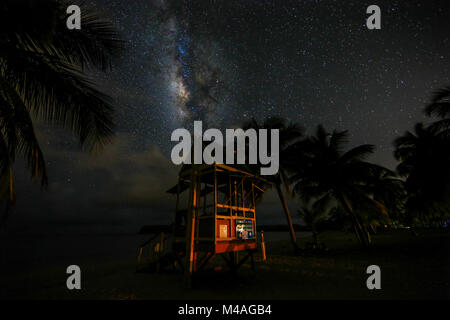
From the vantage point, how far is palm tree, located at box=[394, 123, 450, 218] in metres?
16.1

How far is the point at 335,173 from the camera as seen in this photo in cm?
1895

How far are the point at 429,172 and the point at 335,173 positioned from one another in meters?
7.02

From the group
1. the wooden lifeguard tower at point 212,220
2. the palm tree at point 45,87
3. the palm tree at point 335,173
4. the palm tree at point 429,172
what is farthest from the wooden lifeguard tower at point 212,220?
the palm tree at point 429,172

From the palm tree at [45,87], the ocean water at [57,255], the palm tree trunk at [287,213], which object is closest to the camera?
the palm tree at [45,87]

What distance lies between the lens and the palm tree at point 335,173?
18.4 m

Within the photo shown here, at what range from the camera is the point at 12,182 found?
460 cm

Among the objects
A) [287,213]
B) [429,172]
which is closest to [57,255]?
[287,213]

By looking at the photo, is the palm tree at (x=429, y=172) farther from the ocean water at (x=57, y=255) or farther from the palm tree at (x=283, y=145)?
the ocean water at (x=57, y=255)

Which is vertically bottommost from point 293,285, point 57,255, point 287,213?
point 57,255

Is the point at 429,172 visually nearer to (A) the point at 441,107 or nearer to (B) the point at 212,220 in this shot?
(A) the point at 441,107

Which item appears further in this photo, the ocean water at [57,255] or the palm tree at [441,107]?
the ocean water at [57,255]

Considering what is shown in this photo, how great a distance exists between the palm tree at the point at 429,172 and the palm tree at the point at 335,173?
10.8ft

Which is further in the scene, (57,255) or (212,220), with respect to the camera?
(57,255)

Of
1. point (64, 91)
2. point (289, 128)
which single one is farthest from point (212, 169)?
point (289, 128)
